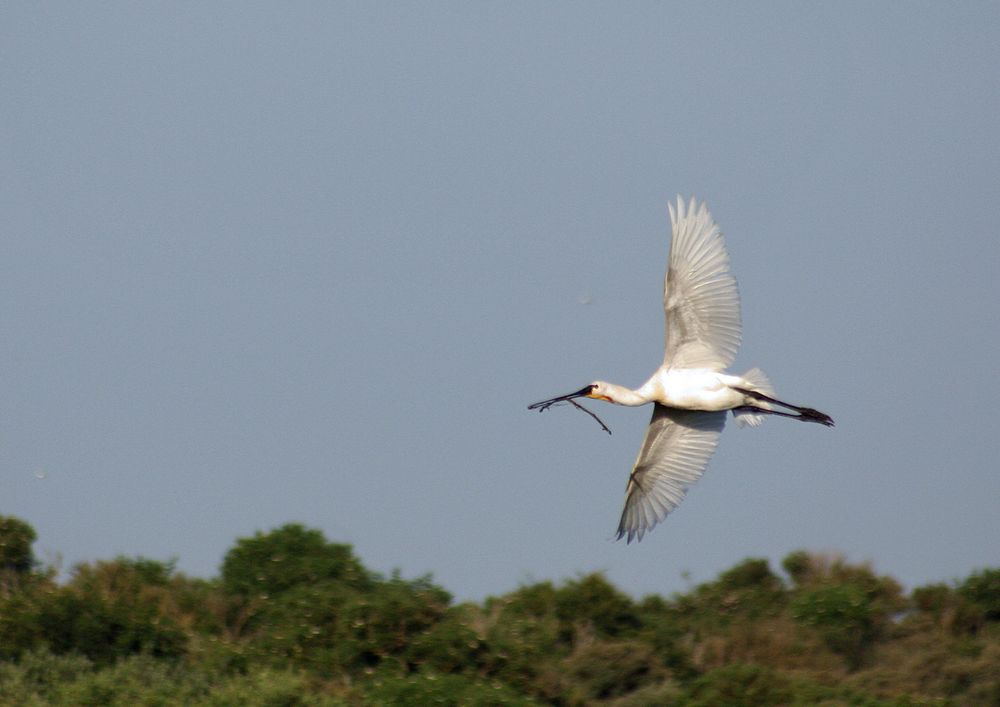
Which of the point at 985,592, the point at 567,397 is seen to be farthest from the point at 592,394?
the point at 985,592

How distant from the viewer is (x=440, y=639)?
69.3ft

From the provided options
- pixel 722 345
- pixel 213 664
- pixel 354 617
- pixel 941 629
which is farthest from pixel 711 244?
pixel 941 629

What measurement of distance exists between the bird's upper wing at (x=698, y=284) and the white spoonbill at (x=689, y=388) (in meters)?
0.01

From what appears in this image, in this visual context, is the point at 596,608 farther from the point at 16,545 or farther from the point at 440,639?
the point at 16,545

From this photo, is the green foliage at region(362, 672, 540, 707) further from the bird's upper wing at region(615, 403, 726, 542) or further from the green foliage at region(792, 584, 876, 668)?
the green foliage at region(792, 584, 876, 668)

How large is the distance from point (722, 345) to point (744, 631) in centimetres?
736

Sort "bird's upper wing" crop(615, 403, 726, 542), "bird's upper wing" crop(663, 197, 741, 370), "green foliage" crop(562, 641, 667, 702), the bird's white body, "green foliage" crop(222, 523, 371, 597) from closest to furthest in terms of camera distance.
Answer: "bird's upper wing" crop(663, 197, 741, 370), the bird's white body, "bird's upper wing" crop(615, 403, 726, 542), "green foliage" crop(562, 641, 667, 702), "green foliage" crop(222, 523, 371, 597)

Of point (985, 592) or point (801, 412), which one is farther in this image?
point (985, 592)

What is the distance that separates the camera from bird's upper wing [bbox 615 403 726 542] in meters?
19.2

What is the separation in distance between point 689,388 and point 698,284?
3.75ft

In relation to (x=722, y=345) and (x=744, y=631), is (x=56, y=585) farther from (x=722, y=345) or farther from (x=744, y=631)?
(x=722, y=345)

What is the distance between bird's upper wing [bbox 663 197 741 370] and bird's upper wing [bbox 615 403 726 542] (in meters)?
1.46

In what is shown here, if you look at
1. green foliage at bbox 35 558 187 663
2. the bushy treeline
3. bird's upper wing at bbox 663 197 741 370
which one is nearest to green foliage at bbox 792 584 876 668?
the bushy treeline

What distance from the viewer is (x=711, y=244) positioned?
58.6ft
